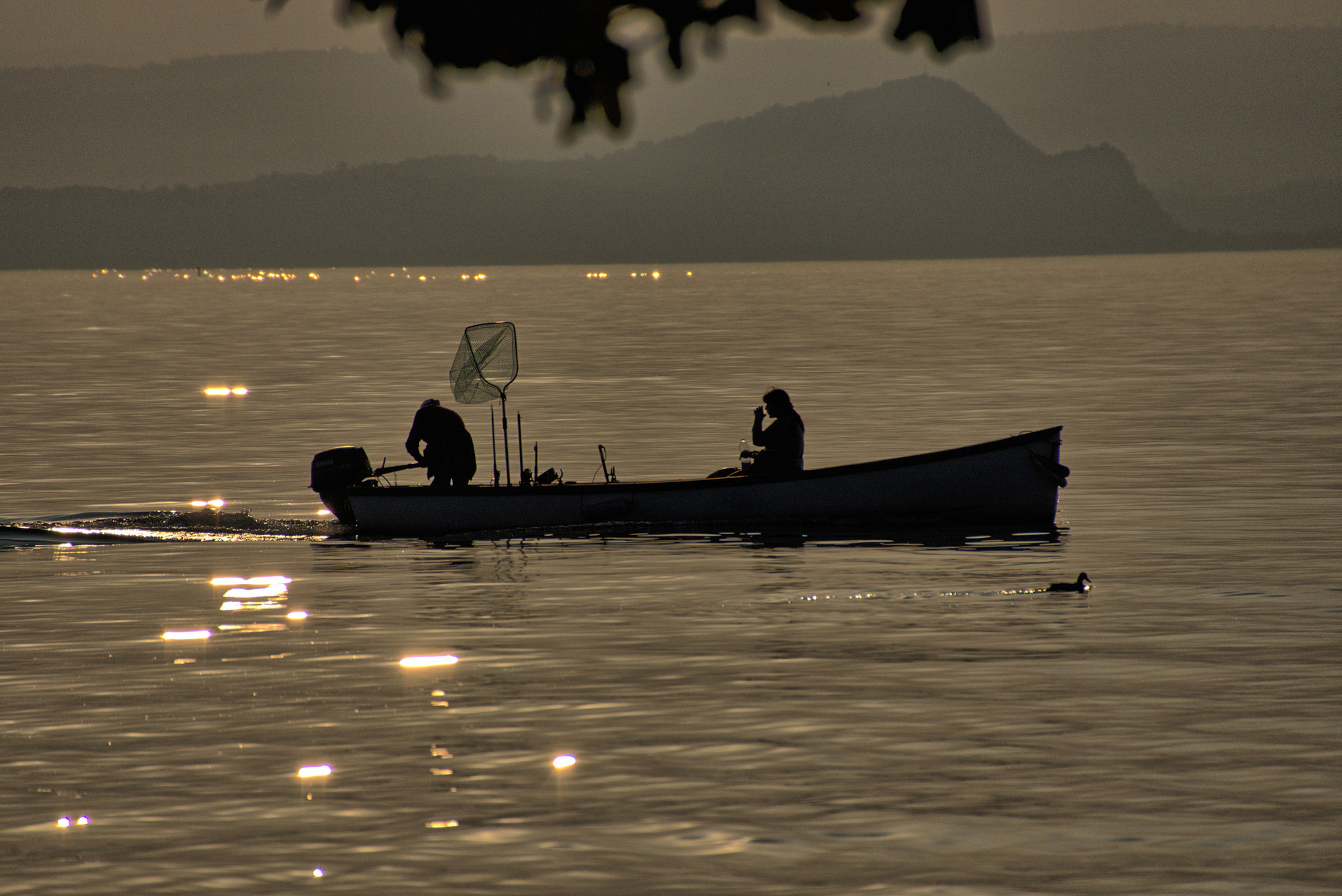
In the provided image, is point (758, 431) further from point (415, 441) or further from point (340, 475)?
point (340, 475)

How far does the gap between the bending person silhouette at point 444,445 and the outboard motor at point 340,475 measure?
1445 millimetres

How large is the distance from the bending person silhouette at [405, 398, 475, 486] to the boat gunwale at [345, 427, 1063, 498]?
27 cm

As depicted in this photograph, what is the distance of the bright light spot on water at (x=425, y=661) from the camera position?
1642 centimetres

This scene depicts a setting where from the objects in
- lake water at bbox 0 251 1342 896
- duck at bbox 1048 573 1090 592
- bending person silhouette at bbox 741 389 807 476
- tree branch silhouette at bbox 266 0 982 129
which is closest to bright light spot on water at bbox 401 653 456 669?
lake water at bbox 0 251 1342 896

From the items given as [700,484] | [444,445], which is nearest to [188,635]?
[444,445]

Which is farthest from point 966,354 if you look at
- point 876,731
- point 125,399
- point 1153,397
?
point 876,731

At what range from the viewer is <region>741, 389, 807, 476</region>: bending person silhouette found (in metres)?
23.5

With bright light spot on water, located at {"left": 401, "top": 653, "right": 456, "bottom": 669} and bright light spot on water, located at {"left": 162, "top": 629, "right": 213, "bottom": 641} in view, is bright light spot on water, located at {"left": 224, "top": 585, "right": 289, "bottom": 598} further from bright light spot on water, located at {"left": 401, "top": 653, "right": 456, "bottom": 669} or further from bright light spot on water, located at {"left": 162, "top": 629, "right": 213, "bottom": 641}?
bright light spot on water, located at {"left": 401, "top": 653, "right": 456, "bottom": 669}

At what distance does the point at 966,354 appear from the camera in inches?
3004

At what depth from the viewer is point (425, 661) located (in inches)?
655

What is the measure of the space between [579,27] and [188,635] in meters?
15.3

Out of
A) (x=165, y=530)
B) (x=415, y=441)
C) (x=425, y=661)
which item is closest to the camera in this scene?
(x=425, y=661)

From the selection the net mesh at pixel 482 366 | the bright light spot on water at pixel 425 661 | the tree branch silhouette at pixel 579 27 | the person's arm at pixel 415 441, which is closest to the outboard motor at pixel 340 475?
the person's arm at pixel 415 441

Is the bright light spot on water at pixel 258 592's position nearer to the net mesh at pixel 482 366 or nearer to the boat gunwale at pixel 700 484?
the boat gunwale at pixel 700 484
